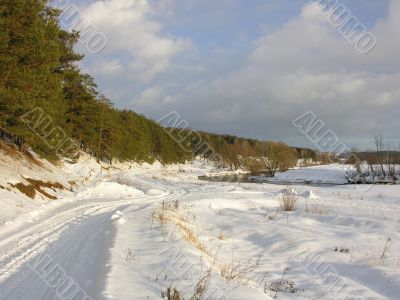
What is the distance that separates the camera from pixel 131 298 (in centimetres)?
512

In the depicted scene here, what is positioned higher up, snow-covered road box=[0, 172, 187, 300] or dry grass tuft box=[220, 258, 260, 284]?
snow-covered road box=[0, 172, 187, 300]

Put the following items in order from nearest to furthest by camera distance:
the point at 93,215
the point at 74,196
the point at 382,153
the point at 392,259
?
the point at 392,259
the point at 93,215
the point at 74,196
the point at 382,153

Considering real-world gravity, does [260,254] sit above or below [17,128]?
below

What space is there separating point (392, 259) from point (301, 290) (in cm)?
312

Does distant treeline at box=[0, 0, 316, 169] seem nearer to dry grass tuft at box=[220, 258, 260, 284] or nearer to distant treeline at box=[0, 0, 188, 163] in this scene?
distant treeline at box=[0, 0, 188, 163]

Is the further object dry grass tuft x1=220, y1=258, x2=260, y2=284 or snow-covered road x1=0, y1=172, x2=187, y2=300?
dry grass tuft x1=220, y1=258, x2=260, y2=284

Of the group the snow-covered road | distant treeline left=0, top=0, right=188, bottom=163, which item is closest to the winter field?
the snow-covered road

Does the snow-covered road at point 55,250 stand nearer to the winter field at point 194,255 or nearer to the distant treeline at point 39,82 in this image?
the winter field at point 194,255

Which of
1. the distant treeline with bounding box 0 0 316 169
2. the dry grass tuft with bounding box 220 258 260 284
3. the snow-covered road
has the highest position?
the distant treeline with bounding box 0 0 316 169

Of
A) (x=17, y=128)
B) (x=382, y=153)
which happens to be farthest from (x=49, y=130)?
(x=382, y=153)

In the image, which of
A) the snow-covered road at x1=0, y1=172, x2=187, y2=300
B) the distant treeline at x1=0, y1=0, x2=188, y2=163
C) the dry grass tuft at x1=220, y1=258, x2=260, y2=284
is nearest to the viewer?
the snow-covered road at x1=0, y1=172, x2=187, y2=300

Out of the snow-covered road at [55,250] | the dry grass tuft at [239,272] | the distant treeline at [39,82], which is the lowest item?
the dry grass tuft at [239,272]

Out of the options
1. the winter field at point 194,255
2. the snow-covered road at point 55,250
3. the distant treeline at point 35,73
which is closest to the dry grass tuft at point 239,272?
the winter field at point 194,255

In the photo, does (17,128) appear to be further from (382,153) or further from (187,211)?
(382,153)
